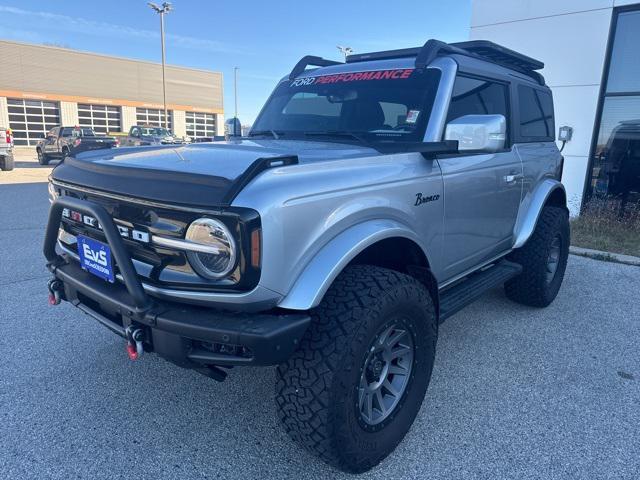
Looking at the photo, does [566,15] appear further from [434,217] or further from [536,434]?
[536,434]

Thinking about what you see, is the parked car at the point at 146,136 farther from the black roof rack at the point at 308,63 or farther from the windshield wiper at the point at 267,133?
the windshield wiper at the point at 267,133

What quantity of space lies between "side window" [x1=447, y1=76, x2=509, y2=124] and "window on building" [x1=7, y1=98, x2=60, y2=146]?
38648 millimetres

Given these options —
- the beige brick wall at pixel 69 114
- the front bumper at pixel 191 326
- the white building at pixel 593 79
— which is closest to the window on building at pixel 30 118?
the beige brick wall at pixel 69 114

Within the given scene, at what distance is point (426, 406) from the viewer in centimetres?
279

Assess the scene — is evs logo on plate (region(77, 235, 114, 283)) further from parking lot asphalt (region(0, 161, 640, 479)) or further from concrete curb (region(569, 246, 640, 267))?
concrete curb (region(569, 246, 640, 267))

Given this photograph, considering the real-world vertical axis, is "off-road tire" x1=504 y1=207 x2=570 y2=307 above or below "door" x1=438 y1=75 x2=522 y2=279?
below

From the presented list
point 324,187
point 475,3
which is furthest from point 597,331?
point 475,3

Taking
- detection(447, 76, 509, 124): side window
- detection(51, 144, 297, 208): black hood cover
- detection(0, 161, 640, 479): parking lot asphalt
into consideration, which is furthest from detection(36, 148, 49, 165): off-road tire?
detection(447, 76, 509, 124): side window

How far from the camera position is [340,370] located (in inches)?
76.7

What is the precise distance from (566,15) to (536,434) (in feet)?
28.9

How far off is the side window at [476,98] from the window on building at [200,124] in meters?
41.9

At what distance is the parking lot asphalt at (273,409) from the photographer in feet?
7.49

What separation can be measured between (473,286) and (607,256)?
3917 mm

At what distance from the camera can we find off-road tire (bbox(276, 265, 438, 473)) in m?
1.95
